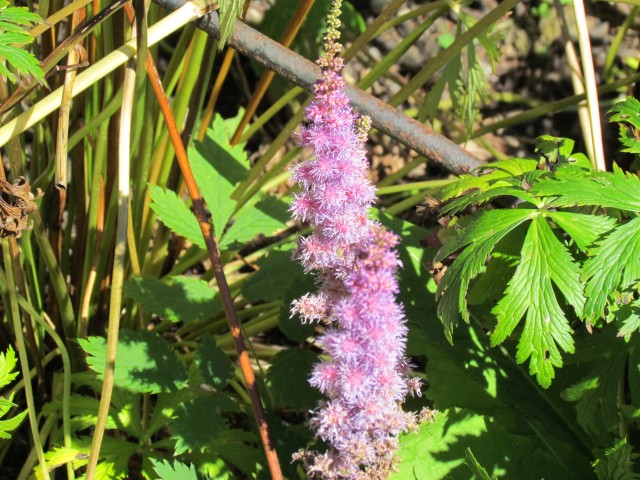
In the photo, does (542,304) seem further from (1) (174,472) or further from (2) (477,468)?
(1) (174,472)

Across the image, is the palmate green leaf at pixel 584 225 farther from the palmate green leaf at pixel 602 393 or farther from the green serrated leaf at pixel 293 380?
the green serrated leaf at pixel 293 380

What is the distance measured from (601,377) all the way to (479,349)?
332 millimetres

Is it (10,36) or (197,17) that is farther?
(197,17)

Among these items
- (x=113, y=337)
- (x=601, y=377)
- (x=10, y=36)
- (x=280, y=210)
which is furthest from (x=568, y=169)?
(x=10, y=36)

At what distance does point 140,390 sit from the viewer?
1437 millimetres

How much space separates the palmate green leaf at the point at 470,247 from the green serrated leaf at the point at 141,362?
53cm

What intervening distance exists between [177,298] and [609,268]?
868 millimetres

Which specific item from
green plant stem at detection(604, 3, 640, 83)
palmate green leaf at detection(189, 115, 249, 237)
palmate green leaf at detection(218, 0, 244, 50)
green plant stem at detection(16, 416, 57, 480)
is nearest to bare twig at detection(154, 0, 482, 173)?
A: palmate green leaf at detection(218, 0, 244, 50)

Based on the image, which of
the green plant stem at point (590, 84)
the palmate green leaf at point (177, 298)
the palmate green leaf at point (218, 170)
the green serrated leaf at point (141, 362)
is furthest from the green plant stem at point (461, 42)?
the green serrated leaf at point (141, 362)

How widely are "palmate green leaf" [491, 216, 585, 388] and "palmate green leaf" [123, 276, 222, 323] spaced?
23.8 inches

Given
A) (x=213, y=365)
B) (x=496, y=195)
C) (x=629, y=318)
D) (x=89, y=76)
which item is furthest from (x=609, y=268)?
(x=89, y=76)

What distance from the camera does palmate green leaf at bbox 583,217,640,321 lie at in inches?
49.3

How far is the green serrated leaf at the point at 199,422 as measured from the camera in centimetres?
139

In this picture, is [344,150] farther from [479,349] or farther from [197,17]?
[479,349]
